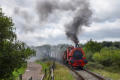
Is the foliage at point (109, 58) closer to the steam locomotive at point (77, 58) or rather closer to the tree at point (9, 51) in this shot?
the steam locomotive at point (77, 58)

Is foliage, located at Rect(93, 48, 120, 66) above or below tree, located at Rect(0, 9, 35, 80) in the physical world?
below

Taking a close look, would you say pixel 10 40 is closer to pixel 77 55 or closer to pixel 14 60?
pixel 14 60

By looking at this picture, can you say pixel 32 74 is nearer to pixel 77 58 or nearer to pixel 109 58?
pixel 77 58

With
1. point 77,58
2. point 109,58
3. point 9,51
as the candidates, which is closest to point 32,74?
point 77,58

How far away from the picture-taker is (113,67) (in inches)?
959

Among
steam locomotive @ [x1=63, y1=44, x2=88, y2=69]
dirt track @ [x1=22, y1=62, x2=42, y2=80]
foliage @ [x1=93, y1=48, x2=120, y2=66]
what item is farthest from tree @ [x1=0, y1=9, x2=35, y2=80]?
foliage @ [x1=93, y1=48, x2=120, y2=66]

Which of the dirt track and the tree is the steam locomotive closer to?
the dirt track

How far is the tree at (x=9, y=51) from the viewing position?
6.71m

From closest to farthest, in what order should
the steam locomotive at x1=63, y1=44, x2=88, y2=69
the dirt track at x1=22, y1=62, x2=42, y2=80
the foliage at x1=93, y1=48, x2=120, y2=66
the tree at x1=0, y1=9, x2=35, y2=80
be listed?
the tree at x1=0, y1=9, x2=35, y2=80 < the dirt track at x1=22, y1=62, x2=42, y2=80 < the steam locomotive at x1=63, y1=44, x2=88, y2=69 < the foliage at x1=93, y1=48, x2=120, y2=66

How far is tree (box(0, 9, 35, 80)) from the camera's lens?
6.71 m

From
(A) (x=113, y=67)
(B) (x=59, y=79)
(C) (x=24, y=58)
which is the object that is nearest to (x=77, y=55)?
(A) (x=113, y=67)

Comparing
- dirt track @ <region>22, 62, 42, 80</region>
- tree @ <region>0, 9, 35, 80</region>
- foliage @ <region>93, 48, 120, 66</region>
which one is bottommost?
dirt track @ <region>22, 62, 42, 80</region>

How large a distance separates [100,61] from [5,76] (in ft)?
74.3

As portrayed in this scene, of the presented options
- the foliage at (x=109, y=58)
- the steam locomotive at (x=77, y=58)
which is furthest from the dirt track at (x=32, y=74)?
the foliage at (x=109, y=58)
